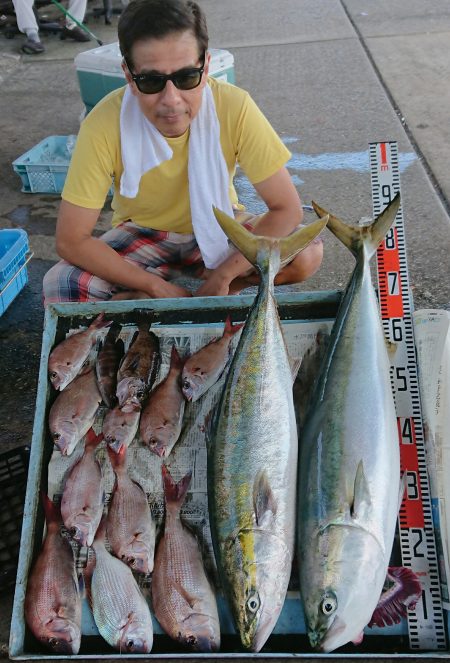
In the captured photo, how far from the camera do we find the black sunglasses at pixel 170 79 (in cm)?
232

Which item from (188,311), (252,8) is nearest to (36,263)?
(188,311)

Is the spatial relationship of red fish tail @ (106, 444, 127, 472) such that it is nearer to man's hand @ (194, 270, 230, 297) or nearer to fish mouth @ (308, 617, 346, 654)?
fish mouth @ (308, 617, 346, 654)

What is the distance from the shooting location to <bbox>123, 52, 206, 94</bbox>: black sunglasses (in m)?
2.32

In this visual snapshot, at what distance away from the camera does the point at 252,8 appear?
8.76 metres

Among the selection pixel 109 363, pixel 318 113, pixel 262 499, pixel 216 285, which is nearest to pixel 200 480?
pixel 262 499

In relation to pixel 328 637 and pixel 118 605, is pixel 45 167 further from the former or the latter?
pixel 328 637

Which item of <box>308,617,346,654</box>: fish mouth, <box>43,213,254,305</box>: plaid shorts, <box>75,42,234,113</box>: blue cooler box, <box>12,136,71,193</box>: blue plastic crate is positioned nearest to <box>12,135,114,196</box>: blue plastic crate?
<box>12,136,71,193</box>: blue plastic crate

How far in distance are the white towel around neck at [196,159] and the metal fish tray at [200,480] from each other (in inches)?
20.3

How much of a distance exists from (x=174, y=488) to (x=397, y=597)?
2.37ft

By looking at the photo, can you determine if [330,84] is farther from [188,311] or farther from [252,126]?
[188,311]

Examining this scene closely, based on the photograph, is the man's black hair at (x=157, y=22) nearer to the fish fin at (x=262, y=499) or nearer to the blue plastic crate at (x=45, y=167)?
the fish fin at (x=262, y=499)

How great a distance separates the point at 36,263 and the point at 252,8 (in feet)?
21.1

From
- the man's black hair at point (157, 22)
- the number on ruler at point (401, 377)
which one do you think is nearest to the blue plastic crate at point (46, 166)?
the man's black hair at point (157, 22)

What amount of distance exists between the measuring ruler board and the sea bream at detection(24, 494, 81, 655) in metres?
0.94
